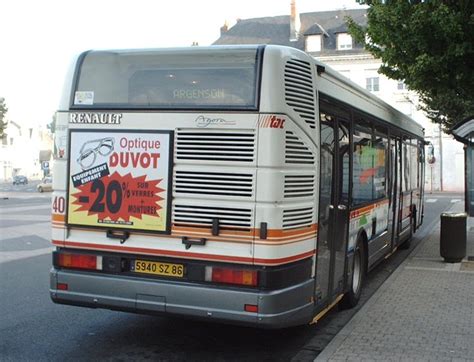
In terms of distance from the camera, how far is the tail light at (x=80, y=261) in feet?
17.8

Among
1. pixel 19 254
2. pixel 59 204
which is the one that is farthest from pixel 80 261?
pixel 19 254

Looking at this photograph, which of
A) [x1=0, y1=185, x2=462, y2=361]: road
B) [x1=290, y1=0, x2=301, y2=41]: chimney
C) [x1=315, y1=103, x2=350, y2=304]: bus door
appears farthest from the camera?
[x1=290, y1=0, x2=301, y2=41]: chimney

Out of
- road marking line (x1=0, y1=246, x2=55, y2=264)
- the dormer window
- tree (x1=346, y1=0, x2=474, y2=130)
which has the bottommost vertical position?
road marking line (x1=0, y1=246, x2=55, y2=264)

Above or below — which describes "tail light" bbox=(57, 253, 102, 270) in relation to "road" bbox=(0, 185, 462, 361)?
above

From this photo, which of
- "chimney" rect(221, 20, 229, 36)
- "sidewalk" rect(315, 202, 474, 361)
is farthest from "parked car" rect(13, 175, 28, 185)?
"sidewalk" rect(315, 202, 474, 361)

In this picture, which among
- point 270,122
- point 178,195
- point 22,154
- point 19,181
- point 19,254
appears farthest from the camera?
point 22,154

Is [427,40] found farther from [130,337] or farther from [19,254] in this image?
[19,254]

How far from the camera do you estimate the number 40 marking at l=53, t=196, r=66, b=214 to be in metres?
5.58

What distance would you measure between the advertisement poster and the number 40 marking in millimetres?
77

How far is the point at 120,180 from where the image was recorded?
210 inches

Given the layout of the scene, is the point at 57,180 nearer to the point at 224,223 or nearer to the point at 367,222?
the point at 224,223

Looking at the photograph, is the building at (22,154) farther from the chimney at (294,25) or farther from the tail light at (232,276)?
the tail light at (232,276)

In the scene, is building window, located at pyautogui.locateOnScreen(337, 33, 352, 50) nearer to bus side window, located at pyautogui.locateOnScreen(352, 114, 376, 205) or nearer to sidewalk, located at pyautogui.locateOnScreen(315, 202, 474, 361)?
sidewalk, located at pyautogui.locateOnScreen(315, 202, 474, 361)

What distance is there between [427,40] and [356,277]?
5.38 m
